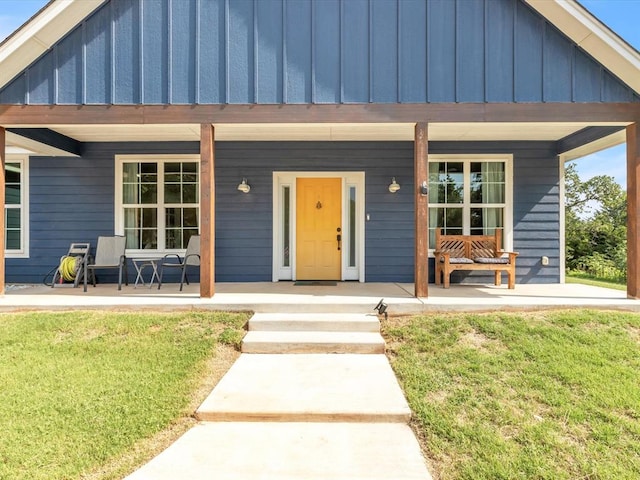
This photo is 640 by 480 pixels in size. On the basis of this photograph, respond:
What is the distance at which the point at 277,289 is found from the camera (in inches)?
229

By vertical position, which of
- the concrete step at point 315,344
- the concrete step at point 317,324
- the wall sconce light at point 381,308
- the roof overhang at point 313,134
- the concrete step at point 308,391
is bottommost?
the concrete step at point 308,391

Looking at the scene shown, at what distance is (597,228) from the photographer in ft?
43.0

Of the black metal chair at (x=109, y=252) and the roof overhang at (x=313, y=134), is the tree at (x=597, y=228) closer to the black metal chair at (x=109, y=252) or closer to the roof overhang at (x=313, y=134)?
the roof overhang at (x=313, y=134)

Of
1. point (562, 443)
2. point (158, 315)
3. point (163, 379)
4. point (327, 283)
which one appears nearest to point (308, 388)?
point (163, 379)

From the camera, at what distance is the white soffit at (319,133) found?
5828 mm

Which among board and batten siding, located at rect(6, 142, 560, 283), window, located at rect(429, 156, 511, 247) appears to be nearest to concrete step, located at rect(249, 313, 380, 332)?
board and batten siding, located at rect(6, 142, 560, 283)

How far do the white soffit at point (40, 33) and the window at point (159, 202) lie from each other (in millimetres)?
2235

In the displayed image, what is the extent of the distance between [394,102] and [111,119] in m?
3.66

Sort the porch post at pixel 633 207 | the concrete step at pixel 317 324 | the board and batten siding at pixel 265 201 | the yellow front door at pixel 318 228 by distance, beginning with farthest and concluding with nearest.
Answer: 1. the yellow front door at pixel 318 228
2. the board and batten siding at pixel 265 201
3. the porch post at pixel 633 207
4. the concrete step at pixel 317 324

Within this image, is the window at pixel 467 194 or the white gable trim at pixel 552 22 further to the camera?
the window at pixel 467 194

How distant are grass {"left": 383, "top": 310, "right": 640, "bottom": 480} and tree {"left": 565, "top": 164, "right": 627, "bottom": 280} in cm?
755

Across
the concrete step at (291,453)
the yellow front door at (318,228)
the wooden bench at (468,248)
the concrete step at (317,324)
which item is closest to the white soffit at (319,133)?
the yellow front door at (318,228)

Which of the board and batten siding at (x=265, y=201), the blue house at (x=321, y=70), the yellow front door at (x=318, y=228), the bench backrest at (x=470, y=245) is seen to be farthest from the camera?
the yellow front door at (x=318, y=228)

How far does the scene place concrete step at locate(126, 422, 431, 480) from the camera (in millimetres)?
2182
